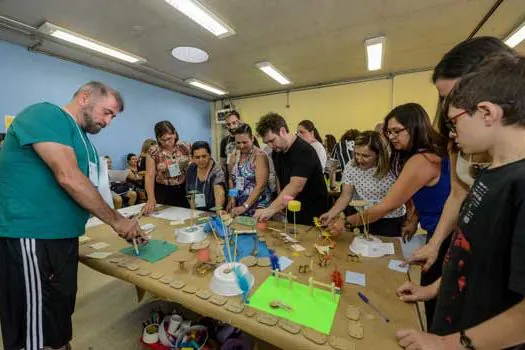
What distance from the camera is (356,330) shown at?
2.20 feet

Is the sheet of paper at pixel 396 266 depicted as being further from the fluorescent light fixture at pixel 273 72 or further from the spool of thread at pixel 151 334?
the fluorescent light fixture at pixel 273 72

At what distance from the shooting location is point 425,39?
3521 mm

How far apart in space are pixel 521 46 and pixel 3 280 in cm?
617

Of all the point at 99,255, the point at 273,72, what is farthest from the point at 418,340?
the point at 273,72

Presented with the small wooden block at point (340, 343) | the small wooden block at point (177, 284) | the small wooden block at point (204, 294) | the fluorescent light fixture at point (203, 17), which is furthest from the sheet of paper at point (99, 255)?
the fluorescent light fixture at point (203, 17)

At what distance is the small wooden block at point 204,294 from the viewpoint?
2.72 feet

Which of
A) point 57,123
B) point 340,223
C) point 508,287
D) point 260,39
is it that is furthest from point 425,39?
point 57,123

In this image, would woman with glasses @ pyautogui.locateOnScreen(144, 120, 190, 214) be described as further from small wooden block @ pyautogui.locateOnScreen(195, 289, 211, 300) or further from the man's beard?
small wooden block @ pyautogui.locateOnScreen(195, 289, 211, 300)

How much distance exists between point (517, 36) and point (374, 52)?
181 centimetres

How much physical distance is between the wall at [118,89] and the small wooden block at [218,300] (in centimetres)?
445

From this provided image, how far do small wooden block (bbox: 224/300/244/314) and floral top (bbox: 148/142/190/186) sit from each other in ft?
5.42

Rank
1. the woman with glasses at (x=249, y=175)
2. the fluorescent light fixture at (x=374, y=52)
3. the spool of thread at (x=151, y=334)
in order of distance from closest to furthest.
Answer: the spool of thread at (x=151, y=334)
the woman with glasses at (x=249, y=175)
the fluorescent light fixture at (x=374, y=52)

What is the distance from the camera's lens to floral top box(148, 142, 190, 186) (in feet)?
7.31

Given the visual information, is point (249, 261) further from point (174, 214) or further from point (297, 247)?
point (174, 214)
